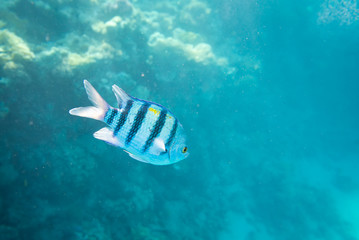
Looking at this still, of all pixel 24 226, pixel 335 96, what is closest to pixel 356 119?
pixel 335 96

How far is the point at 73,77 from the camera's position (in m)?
5.59

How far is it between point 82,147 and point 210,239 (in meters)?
8.47

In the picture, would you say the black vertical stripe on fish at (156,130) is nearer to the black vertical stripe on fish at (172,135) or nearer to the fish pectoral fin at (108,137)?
the black vertical stripe on fish at (172,135)

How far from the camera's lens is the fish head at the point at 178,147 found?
153 centimetres

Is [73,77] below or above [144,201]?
above

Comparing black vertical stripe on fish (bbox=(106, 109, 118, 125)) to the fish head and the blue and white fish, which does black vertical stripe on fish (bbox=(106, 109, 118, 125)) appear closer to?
the blue and white fish

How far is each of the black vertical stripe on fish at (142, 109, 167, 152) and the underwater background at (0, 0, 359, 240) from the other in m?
5.09

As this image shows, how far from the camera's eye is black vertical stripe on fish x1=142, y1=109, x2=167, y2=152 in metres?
1.45

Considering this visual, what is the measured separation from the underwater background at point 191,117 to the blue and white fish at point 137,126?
16.0 feet

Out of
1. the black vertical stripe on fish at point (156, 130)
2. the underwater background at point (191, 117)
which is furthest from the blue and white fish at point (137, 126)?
the underwater background at point (191, 117)

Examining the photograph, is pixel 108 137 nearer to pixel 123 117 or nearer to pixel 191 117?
pixel 123 117

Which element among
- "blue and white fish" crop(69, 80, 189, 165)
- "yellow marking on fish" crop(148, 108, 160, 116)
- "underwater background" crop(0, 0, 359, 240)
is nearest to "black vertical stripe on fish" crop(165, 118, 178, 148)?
"blue and white fish" crop(69, 80, 189, 165)

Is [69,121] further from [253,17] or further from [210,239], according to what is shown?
[253,17]

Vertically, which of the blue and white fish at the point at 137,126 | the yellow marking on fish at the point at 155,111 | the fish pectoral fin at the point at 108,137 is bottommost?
the fish pectoral fin at the point at 108,137
